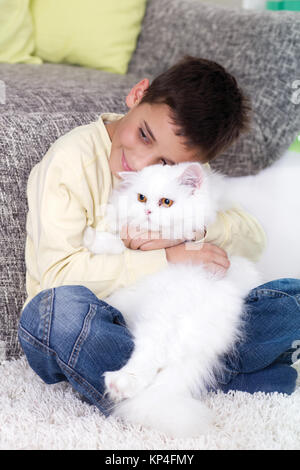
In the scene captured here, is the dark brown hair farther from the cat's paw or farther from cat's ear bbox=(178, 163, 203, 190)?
the cat's paw

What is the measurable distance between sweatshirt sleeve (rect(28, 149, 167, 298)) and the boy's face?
0.42 feet

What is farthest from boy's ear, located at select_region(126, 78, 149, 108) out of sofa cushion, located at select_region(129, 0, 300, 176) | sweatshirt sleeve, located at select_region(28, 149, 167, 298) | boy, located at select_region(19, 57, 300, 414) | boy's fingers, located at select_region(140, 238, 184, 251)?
sofa cushion, located at select_region(129, 0, 300, 176)

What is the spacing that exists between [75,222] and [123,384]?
0.40 meters

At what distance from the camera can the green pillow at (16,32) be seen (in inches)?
82.4

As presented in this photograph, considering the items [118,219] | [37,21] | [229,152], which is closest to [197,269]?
[118,219]

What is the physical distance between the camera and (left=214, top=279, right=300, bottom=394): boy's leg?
3.86 ft

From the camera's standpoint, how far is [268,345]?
1.18 meters

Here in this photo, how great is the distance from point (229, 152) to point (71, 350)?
3.09ft

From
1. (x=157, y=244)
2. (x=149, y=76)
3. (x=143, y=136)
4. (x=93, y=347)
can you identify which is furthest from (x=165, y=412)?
(x=149, y=76)

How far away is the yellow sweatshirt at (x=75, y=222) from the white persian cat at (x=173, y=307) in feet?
0.12

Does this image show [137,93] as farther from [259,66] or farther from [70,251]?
[259,66]

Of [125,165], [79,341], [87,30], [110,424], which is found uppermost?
[87,30]

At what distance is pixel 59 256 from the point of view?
114 centimetres

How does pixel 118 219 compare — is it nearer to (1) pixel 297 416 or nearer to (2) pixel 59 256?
(2) pixel 59 256
